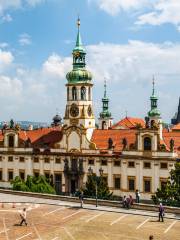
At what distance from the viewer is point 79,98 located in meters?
79.9

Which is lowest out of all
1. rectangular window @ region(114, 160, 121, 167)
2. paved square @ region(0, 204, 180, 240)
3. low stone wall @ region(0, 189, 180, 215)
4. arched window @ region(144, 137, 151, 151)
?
paved square @ region(0, 204, 180, 240)

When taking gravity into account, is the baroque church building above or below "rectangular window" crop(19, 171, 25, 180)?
above

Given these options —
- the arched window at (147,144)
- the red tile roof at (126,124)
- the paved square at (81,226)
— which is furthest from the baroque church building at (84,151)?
the red tile roof at (126,124)

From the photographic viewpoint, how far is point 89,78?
81.0 metres

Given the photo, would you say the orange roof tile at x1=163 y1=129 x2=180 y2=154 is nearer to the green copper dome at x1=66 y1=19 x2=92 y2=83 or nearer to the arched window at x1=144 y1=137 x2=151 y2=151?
the arched window at x1=144 y1=137 x2=151 y2=151

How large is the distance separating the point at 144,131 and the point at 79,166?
41.8 feet

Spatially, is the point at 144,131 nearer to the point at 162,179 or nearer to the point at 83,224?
the point at 162,179

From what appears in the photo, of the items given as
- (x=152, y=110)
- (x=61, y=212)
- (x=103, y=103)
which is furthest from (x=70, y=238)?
(x=103, y=103)

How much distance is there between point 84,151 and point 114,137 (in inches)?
213

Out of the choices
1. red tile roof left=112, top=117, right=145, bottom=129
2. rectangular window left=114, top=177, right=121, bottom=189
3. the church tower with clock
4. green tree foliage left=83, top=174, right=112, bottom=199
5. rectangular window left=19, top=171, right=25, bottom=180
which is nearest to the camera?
green tree foliage left=83, top=174, right=112, bottom=199

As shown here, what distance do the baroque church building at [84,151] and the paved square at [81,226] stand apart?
19.2m

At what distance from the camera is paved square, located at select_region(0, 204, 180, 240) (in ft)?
133

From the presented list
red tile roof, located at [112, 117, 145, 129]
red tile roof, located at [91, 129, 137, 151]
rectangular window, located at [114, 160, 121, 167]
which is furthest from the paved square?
red tile roof, located at [112, 117, 145, 129]

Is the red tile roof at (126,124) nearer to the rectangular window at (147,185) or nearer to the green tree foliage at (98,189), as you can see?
the rectangular window at (147,185)
